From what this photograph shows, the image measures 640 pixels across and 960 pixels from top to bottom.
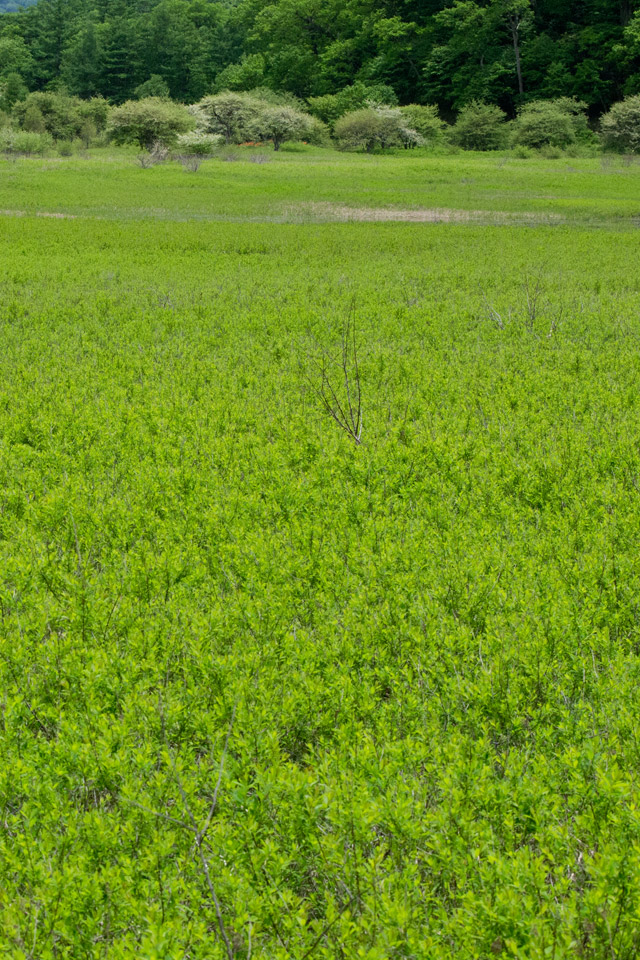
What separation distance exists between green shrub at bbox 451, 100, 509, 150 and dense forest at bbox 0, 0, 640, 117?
38.2ft

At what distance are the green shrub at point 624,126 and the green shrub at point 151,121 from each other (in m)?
33.5

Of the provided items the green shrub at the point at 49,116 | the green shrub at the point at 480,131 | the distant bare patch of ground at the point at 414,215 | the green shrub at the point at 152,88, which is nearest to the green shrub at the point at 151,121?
the green shrub at the point at 49,116

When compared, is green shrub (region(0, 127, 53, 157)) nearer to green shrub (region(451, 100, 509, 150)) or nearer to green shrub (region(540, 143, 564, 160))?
green shrub (region(451, 100, 509, 150))

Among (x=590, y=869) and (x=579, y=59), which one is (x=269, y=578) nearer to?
(x=590, y=869)

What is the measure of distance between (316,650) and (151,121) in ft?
218

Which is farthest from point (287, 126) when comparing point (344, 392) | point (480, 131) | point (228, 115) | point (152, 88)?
point (344, 392)

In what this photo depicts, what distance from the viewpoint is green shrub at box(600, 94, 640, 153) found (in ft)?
184

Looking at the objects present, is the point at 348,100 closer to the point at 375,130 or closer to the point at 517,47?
the point at 375,130

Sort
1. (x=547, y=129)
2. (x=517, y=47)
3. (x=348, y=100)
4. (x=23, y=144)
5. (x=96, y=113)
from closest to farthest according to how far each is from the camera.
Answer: (x=547, y=129) < (x=23, y=144) < (x=96, y=113) < (x=517, y=47) < (x=348, y=100)

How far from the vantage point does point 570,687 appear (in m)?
3.75

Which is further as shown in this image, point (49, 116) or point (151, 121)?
point (49, 116)

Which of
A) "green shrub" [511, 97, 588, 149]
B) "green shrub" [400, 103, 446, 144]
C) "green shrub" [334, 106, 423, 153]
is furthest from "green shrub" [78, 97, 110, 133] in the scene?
"green shrub" [511, 97, 588, 149]

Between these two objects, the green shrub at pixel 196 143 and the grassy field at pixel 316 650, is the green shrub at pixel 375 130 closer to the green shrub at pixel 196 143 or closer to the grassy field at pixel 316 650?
the green shrub at pixel 196 143

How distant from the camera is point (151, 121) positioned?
6156 cm
